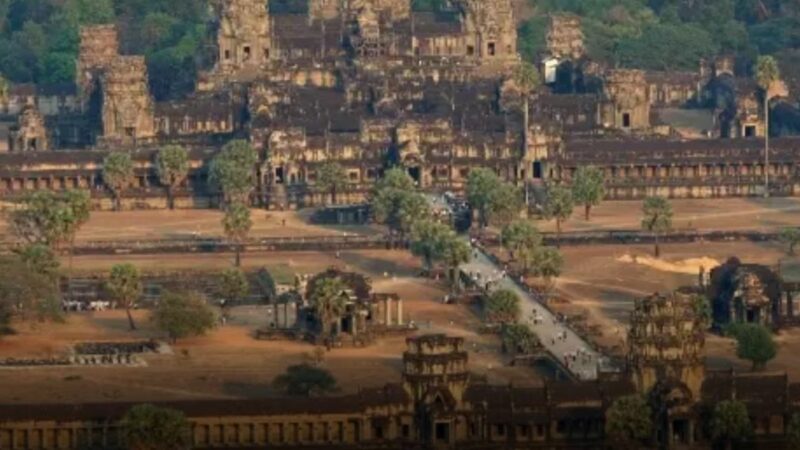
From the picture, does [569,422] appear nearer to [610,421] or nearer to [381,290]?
[610,421]

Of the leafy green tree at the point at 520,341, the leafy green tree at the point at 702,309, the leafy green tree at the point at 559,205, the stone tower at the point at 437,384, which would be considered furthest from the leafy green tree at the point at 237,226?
the stone tower at the point at 437,384

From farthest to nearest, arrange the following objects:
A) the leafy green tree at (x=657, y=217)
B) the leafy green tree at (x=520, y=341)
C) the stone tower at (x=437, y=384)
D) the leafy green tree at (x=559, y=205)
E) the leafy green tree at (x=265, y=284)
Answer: the leafy green tree at (x=559, y=205), the leafy green tree at (x=657, y=217), the leafy green tree at (x=265, y=284), the leafy green tree at (x=520, y=341), the stone tower at (x=437, y=384)

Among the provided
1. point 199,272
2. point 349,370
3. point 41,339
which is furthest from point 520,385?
point 199,272

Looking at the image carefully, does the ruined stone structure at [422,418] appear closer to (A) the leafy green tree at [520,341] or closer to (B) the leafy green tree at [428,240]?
(A) the leafy green tree at [520,341]

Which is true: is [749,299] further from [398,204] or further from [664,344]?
[398,204]

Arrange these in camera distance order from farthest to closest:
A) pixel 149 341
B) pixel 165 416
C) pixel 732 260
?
pixel 732 260 → pixel 149 341 → pixel 165 416
